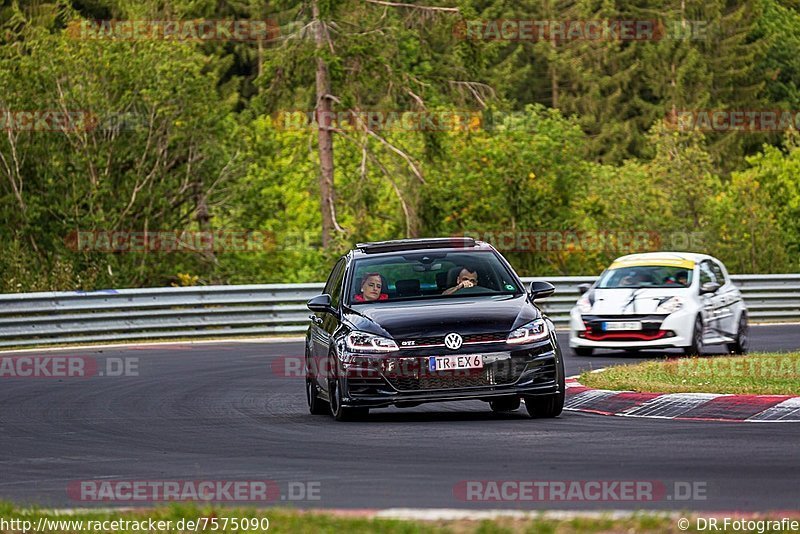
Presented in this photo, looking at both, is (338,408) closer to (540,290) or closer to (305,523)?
(540,290)

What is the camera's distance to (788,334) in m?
28.1

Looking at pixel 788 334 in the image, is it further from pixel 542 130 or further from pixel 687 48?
pixel 687 48

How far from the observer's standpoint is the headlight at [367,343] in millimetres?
13625

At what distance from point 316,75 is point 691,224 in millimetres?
13625

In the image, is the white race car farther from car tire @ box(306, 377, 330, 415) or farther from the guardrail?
car tire @ box(306, 377, 330, 415)

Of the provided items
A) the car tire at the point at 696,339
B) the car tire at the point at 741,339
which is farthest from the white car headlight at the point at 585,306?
the car tire at the point at 741,339

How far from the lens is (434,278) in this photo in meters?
15.0

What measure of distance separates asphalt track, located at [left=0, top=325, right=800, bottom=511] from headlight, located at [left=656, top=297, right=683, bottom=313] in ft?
22.6

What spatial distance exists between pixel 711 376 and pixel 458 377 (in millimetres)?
4667

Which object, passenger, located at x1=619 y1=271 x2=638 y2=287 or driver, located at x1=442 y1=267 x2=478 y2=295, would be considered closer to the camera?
driver, located at x1=442 y1=267 x2=478 y2=295

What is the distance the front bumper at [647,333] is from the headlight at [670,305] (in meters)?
0.06

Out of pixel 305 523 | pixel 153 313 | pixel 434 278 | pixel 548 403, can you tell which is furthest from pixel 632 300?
pixel 305 523

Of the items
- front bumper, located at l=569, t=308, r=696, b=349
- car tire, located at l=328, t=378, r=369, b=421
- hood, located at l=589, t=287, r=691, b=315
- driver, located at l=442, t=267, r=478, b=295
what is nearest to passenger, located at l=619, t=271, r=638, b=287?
hood, located at l=589, t=287, r=691, b=315

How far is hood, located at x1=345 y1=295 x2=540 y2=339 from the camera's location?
44.5ft
